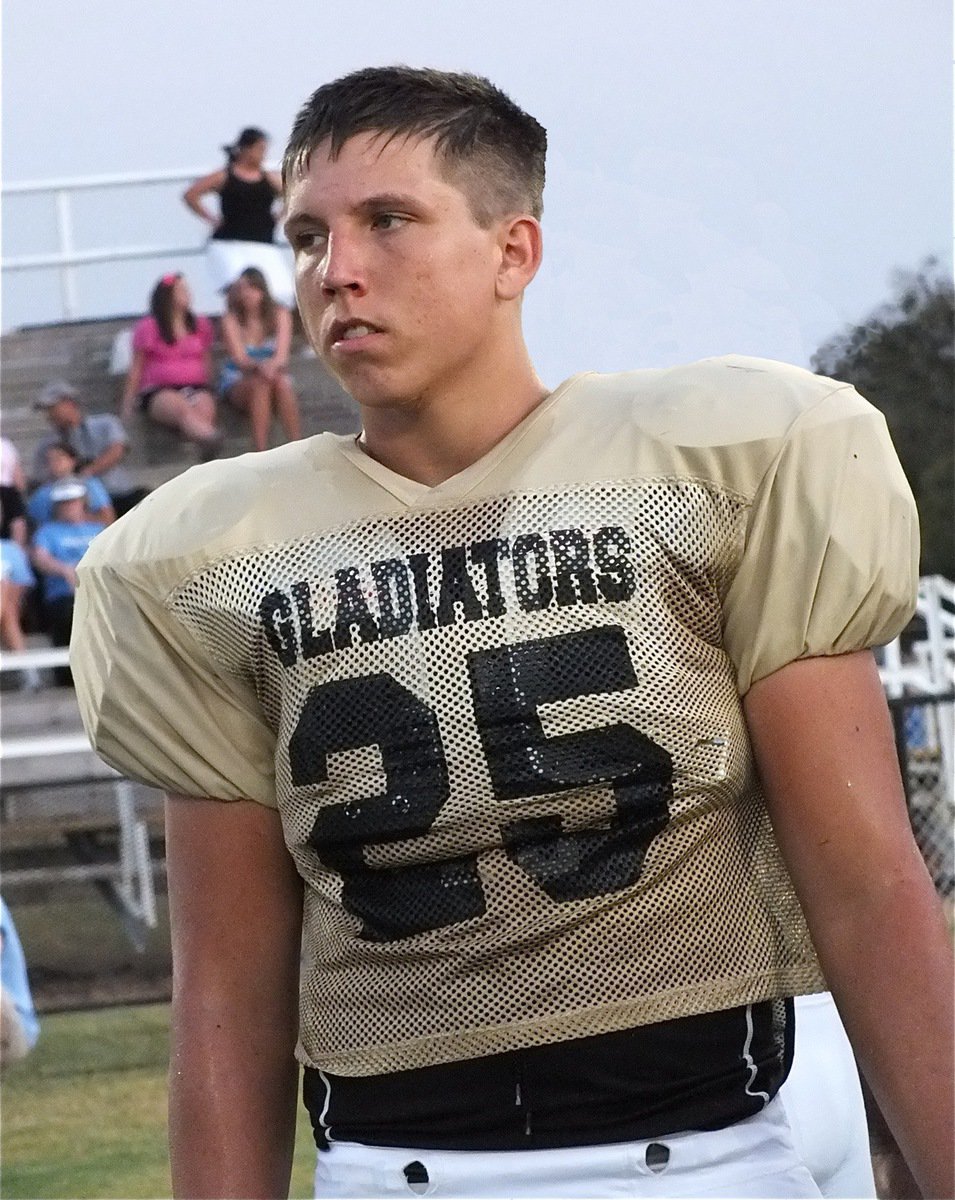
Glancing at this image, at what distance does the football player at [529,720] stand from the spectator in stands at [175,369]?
25.0ft

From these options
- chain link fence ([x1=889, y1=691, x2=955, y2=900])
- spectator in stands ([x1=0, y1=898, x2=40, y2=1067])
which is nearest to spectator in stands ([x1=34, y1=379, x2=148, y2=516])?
spectator in stands ([x1=0, y1=898, x2=40, y2=1067])

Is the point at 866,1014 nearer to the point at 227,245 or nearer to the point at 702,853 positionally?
the point at 702,853

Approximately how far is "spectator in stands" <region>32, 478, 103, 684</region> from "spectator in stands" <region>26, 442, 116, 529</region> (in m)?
0.03

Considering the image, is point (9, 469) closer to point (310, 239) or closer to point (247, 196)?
point (247, 196)

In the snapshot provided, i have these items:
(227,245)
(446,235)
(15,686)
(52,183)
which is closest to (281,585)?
(446,235)

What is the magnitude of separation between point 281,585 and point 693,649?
40 cm

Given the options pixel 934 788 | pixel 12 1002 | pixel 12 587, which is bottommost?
pixel 934 788

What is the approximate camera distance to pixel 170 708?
1.95m

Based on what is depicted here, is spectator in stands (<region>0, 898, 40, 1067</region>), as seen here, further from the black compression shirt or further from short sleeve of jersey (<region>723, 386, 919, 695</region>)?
short sleeve of jersey (<region>723, 386, 919, 695</region>)

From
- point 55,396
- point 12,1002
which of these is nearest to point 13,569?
point 55,396

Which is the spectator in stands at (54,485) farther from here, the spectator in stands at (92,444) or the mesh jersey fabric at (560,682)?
the mesh jersey fabric at (560,682)

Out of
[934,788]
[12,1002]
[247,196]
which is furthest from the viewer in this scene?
[247,196]

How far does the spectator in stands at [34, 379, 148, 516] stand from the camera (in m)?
8.76

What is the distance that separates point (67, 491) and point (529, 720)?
6.83 meters
